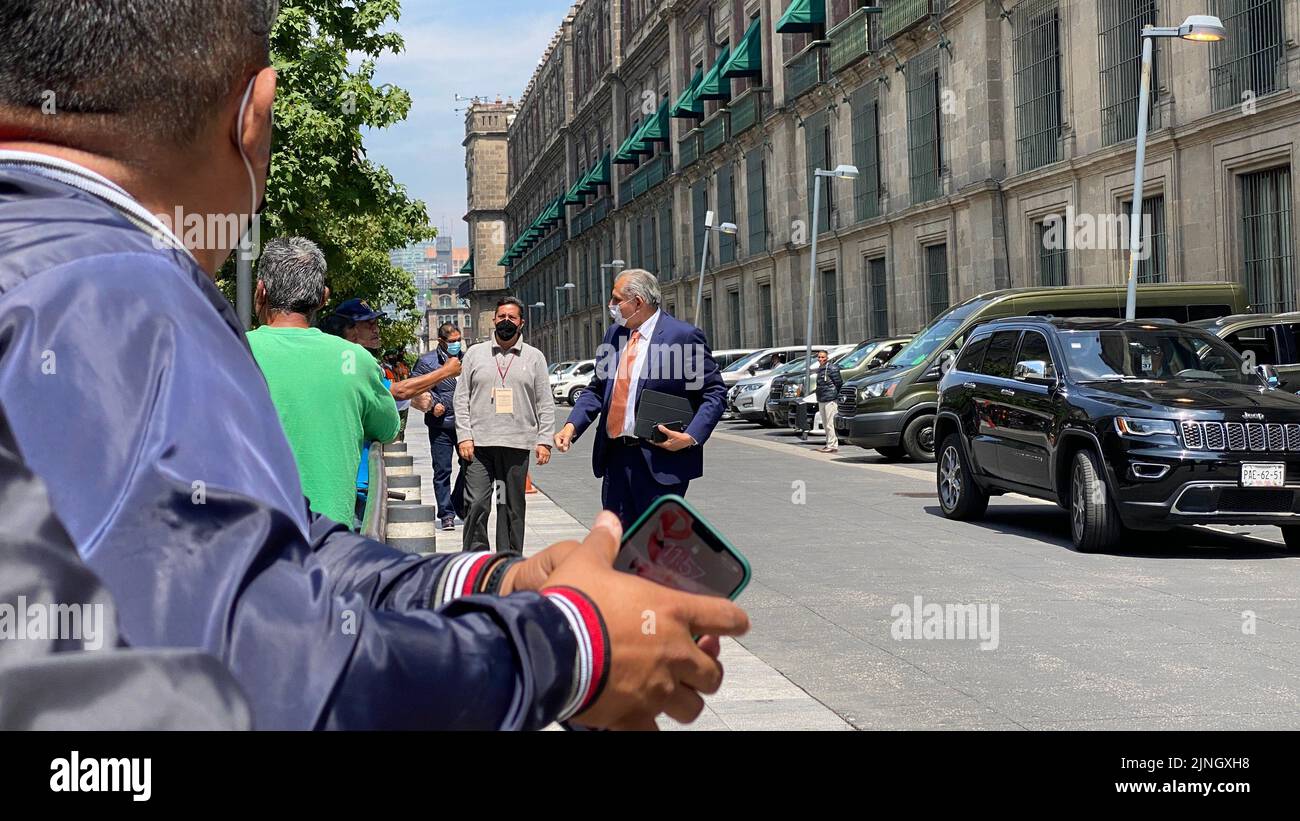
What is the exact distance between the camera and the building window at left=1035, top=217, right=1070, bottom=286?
2777 cm

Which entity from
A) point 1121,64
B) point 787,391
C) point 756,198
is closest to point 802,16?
point 756,198

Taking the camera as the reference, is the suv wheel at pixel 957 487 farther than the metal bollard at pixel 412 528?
Yes

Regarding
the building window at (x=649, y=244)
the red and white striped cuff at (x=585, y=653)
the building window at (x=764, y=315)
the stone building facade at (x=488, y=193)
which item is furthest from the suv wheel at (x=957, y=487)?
the stone building facade at (x=488, y=193)

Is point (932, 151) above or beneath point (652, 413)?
above

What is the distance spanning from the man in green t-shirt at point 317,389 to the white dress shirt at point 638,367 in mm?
2529

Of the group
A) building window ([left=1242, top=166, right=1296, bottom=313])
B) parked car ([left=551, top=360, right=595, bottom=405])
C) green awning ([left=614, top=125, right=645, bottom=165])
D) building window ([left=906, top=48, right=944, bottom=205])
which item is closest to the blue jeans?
building window ([left=1242, top=166, right=1296, bottom=313])

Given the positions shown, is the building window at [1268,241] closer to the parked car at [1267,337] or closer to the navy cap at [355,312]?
the parked car at [1267,337]

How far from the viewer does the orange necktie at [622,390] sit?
7645 mm

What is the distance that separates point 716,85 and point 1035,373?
39.6m

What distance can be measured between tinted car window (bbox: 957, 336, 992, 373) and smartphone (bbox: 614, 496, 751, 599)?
40.3ft

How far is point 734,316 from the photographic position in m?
52.5

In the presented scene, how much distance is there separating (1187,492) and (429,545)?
19.5 ft

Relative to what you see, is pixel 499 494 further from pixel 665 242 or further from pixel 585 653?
pixel 665 242
